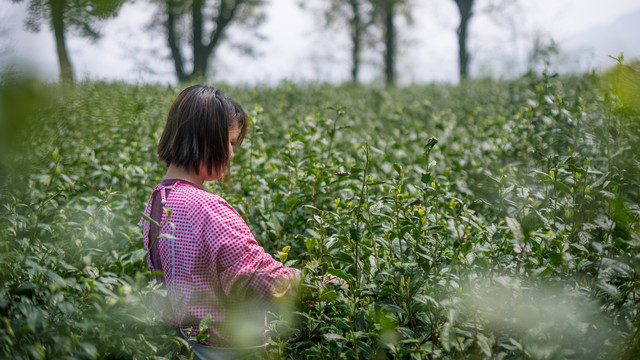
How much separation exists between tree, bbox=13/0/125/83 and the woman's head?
63 cm

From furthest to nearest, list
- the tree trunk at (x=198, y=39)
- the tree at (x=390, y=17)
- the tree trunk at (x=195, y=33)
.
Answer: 1. the tree at (x=390, y=17)
2. the tree trunk at (x=195, y=33)
3. the tree trunk at (x=198, y=39)

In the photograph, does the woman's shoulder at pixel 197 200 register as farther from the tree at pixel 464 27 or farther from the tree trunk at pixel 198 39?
the tree at pixel 464 27

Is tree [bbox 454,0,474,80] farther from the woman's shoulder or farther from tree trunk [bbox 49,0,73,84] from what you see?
tree trunk [bbox 49,0,73,84]

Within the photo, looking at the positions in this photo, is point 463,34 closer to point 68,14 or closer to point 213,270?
point 213,270

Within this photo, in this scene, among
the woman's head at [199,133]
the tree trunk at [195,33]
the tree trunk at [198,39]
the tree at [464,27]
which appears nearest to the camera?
the woman's head at [199,133]

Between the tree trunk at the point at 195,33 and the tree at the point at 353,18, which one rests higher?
the tree at the point at 353,18

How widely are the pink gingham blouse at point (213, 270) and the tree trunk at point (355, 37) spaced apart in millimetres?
22319

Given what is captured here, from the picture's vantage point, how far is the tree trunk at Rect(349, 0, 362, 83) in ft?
74.4

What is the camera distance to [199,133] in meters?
1.77

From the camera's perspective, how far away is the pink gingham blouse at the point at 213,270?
1.50 metres

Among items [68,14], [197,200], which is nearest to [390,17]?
[197,200]

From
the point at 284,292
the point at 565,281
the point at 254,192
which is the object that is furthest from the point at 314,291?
the point at 254,192

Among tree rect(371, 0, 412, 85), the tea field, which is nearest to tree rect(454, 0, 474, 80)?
tree rect(371, 0, 412, 85)

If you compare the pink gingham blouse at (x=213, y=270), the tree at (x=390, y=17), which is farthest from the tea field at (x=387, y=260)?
the tree at (x=390, y=17)
